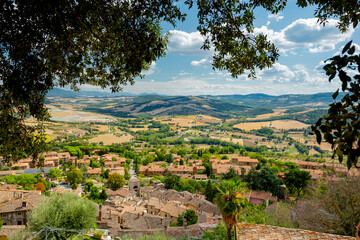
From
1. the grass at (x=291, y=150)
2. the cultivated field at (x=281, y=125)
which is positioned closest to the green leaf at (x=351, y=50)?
the grass at (x=291, y=150)

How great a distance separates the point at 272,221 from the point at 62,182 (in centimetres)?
3472

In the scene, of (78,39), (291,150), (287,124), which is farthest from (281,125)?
(78,39)

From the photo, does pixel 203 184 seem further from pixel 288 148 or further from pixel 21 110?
pixel 288 148

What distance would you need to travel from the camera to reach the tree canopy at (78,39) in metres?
3.30

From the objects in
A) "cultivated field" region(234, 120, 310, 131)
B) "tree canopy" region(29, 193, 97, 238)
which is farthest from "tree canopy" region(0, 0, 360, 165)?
"cultivated field" region(234, 120, 310, 131)

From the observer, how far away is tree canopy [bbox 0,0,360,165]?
10.8 ft

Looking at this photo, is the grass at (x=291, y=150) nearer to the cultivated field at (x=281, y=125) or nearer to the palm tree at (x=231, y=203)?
the cultivated field at (x=281, y=125)

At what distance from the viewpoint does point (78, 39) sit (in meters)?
4.12

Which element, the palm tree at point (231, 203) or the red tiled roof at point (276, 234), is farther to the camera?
the palm tree at point (231, 203)

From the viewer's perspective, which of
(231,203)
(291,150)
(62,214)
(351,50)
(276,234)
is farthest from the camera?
(291,150)

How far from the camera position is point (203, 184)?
3603 cm

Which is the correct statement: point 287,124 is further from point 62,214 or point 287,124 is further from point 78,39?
point 78,39

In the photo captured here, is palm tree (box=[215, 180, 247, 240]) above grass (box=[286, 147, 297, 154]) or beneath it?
above

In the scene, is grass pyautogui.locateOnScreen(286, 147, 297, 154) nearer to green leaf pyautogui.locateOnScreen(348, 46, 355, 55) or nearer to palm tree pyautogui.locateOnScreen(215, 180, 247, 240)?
palm tree pyautogui.locateOnScreen(215, 180, 247, 240)
